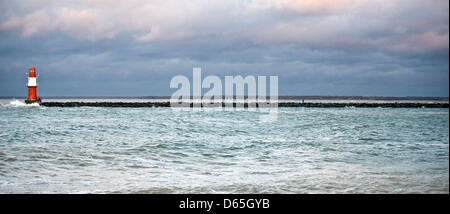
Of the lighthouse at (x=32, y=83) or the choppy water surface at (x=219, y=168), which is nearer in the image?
the choppy water surface at (x=219, y=168)

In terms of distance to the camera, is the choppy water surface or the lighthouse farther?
the lighthouse

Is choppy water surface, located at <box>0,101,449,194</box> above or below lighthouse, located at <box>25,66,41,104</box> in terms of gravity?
below

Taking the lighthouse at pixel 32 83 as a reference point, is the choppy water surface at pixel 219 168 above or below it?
below

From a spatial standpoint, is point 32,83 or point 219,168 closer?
point 219,168

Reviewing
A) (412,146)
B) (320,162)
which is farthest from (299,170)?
(412,146)
